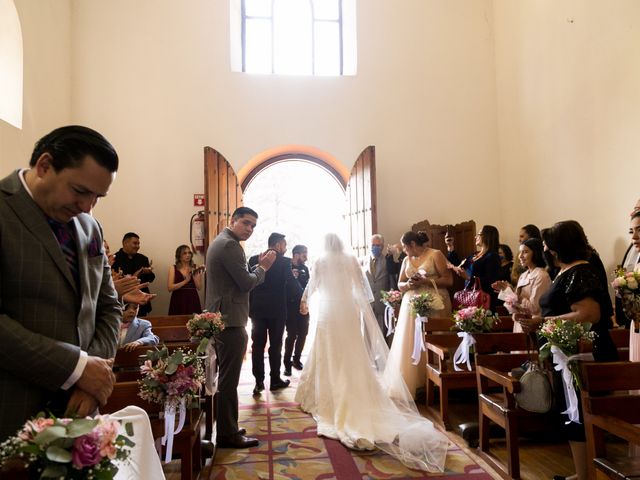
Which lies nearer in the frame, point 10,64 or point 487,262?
point 487,262

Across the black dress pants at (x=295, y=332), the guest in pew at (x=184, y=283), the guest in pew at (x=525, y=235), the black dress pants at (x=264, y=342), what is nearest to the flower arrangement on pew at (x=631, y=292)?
the guest in pew at (x=525, y=235)

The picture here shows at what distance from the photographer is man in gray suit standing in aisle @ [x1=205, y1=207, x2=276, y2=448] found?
383 centimetres

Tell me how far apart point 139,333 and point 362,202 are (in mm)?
4197

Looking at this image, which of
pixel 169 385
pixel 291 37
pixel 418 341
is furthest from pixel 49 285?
pixel 291 37

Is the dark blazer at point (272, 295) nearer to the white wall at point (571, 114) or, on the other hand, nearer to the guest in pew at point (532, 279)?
the guest in pew at point (532, 279)

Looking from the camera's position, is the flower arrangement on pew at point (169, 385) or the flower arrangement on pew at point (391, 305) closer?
the flower arrangement on pew at point (169, 385)

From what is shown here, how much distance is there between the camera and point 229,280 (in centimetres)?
393

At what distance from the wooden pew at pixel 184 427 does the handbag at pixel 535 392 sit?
7.00ft

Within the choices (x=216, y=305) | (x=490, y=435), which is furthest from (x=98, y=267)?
(x=490, y=435)

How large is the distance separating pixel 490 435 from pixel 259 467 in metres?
1.98

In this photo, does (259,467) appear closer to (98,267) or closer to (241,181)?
(98,267)

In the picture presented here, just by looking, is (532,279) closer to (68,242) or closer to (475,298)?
(475,298)

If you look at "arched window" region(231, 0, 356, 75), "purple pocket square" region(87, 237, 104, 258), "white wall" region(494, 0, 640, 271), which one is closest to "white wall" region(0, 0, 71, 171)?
"arched window" region(231, 0, 356, 75)

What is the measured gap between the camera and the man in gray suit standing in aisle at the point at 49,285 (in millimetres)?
1337
